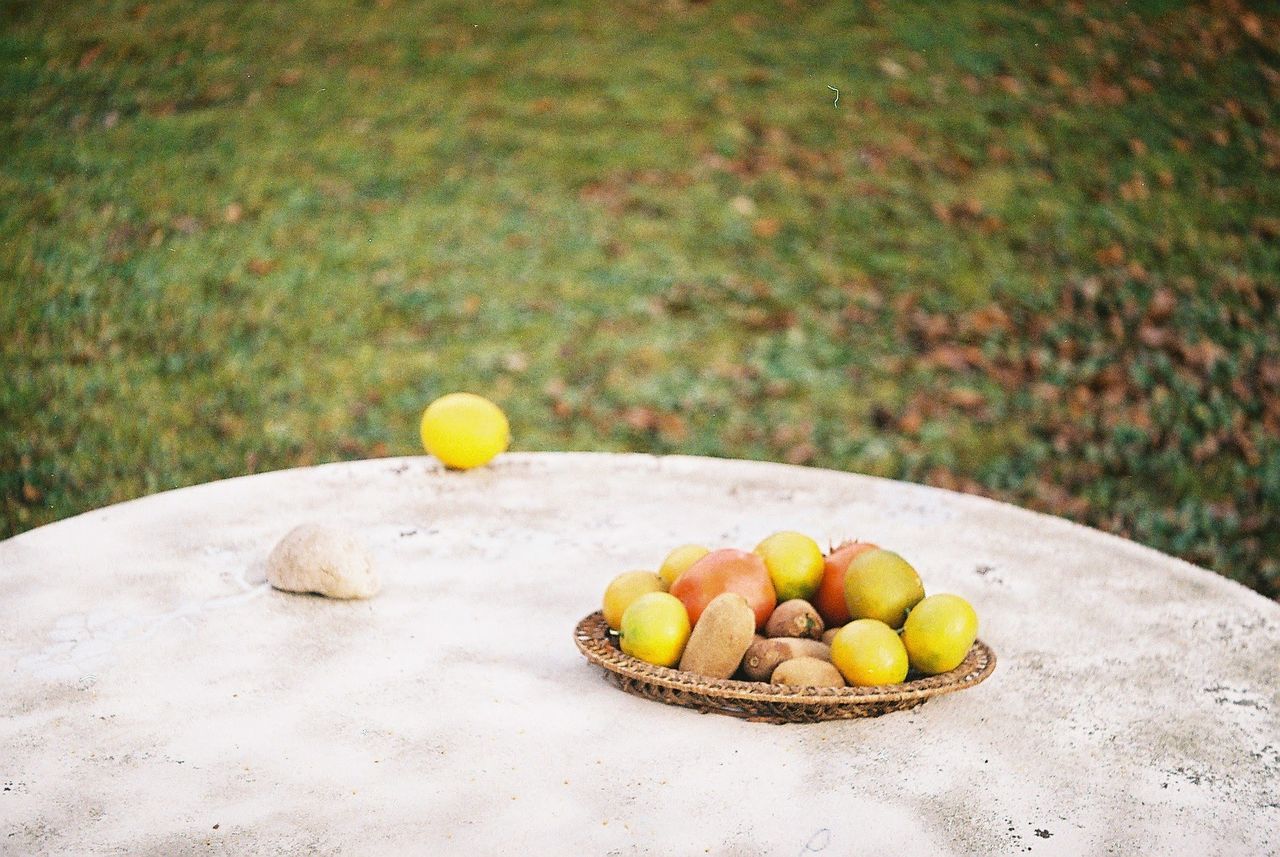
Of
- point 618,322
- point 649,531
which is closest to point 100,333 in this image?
point 618,322

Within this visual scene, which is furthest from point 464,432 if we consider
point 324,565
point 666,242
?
point 666,242

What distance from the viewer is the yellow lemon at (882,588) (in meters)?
2.06

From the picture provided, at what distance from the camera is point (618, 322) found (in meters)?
6.06

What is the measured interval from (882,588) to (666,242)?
468 cm

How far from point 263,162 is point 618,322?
241 cm

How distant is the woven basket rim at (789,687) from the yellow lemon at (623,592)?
0.07 m

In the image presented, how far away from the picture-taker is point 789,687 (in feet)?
6.32

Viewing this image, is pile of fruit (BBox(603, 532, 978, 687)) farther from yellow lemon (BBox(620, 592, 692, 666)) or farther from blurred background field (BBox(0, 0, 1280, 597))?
blurred background field (BBox(0, 0, 1280, 597))

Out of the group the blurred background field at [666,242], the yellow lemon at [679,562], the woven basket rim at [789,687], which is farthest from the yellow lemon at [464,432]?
the blurred background field at [666,242]

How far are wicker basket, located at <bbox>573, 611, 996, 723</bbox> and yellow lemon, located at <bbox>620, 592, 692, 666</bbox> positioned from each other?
2 cm

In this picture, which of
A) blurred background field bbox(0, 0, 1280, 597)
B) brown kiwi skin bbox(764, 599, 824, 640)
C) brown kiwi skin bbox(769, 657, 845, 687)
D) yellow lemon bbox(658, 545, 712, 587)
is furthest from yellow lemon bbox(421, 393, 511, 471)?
blurred background field bbox(0, 0, 1280, 597)

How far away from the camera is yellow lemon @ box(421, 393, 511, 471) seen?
3.22m

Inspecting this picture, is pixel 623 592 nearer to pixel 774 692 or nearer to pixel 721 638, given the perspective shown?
pixel 721 638

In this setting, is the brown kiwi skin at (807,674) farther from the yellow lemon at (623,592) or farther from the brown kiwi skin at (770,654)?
the yellow lemon at (623,592)
